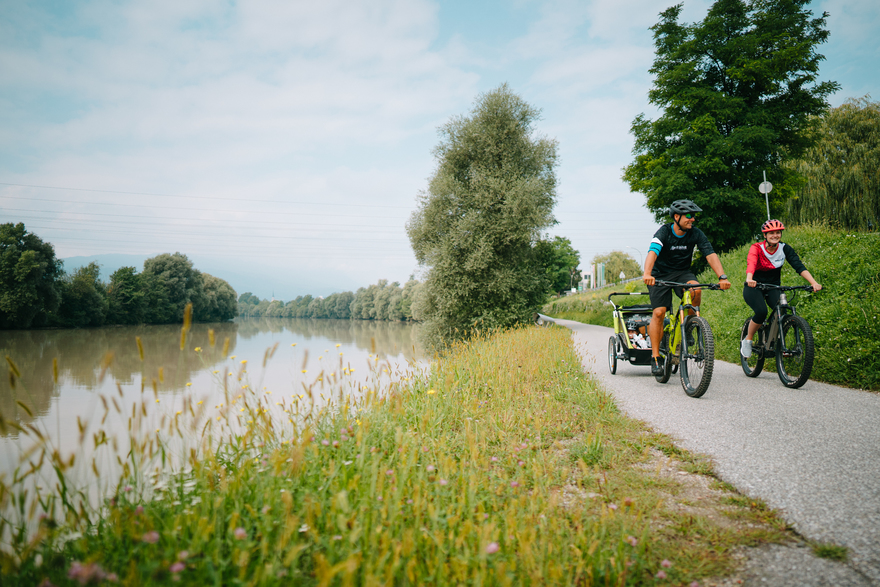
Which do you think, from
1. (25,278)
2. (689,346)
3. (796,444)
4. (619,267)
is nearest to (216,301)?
(25,278)

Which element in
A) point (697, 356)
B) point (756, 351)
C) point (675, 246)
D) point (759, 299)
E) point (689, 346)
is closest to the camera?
point (697, 356)

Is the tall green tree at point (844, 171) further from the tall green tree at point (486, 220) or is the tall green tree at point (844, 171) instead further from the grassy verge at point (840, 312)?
the grassy verge at point (840, 312)

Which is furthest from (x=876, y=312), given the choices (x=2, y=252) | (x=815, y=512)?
(x=2, y=252)

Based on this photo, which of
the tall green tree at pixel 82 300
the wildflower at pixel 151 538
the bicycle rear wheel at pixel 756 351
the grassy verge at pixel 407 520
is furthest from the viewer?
the tall green tree at pixel 82 300

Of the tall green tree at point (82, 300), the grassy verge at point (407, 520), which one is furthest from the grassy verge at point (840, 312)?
the tall green tree at point (82, 300)

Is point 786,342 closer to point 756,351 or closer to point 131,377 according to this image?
point 756,351

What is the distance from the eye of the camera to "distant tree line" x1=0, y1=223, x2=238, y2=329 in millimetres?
29203

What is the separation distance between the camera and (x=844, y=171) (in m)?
20.6

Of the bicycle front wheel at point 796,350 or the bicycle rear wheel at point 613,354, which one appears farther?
the bicycle rear wheel at point 613,354

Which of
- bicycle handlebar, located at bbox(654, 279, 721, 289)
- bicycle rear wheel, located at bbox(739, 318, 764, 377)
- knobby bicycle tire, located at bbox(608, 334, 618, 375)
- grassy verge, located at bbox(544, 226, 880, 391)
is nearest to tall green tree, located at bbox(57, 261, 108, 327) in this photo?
knobby bicycle tire, located at bbox(608, 334, 618, 375)

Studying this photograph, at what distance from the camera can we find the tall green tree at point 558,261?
20.6 metres

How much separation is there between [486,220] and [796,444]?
52.8 feet

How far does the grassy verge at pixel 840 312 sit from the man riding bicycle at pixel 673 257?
1708 millimetres

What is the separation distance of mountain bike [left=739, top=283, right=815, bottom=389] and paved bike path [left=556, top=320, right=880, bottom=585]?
0.24 m
